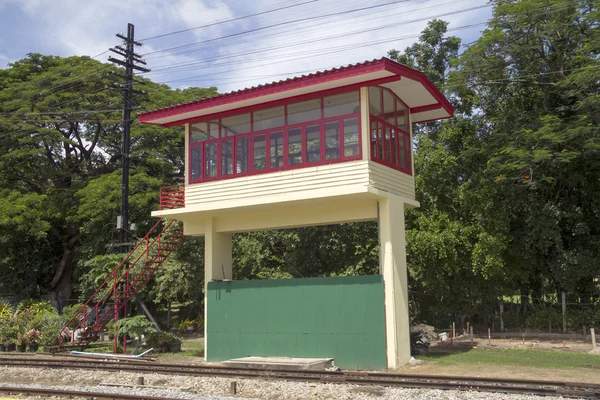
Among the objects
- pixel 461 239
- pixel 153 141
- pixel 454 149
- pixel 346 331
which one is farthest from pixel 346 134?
pixel 153 141

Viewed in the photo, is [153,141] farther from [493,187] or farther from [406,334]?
[406,334]

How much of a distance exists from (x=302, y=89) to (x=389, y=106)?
2.78 meters

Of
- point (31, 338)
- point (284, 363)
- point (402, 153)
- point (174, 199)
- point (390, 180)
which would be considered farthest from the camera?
point (31, 338)

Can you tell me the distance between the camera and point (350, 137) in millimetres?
15469

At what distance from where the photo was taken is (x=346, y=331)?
15336mm

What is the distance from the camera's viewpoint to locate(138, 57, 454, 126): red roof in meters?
14.7

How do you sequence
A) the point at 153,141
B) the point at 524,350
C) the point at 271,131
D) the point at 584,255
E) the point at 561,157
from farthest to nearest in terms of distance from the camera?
1. the point at 153,141
2. the point at 584,255
3. the point at 561,157
4. the point at 524,350
5. the point at 271,131

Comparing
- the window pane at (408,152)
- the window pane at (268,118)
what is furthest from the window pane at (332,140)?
the window pane at (408,152)

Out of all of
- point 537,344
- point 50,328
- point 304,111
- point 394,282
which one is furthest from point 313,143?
point 50,328

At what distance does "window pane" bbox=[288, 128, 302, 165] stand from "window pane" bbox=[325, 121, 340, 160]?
0.84m

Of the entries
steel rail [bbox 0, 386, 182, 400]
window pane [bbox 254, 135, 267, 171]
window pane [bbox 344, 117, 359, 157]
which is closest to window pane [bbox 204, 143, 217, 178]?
window pane [bbox 254, 135, 267, 171]

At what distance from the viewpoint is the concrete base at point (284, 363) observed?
1390cm

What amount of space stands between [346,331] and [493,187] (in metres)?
10.9

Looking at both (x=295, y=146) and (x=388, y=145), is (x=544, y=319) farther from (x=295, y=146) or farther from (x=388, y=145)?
(x=295, y=146)
